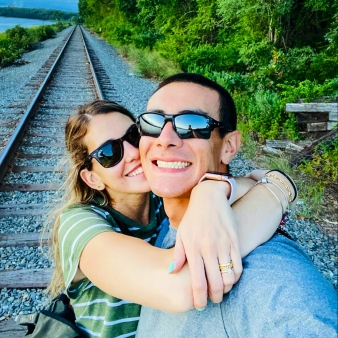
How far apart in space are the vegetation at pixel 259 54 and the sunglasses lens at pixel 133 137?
339 centimetres

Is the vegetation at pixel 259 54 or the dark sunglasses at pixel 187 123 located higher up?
the dark sunglasses at pixel 187 123

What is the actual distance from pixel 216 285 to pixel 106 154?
1.22m

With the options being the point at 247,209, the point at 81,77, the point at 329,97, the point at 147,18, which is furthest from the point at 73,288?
the point at 147,18

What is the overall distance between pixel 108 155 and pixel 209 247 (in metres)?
1.12

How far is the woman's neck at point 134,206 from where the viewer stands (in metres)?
2.24

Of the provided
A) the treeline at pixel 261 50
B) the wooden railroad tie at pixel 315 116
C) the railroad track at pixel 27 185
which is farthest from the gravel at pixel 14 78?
the wooden railroad tie at pixel 315 116

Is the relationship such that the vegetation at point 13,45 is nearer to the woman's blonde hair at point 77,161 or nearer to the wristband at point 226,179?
the woman's blonde hair at point 77,161

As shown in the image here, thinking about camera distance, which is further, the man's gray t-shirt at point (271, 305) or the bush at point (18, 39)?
the bush at point (18, 39)

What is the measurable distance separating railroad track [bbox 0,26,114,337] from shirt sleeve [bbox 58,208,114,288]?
86 centimetres

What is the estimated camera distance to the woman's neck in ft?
7.35

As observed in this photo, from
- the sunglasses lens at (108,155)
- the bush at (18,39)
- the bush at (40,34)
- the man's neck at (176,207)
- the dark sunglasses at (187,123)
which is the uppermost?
the dark sunglasses at (187,123)

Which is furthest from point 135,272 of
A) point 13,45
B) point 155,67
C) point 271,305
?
point 13,45

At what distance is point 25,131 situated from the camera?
24.7 ft

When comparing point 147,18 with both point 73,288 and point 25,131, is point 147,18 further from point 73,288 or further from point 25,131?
point 73,288
